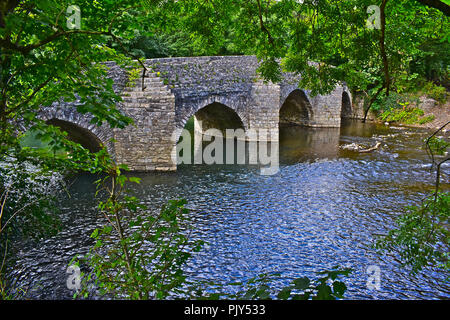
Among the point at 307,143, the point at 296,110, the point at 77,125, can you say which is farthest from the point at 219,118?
the point at 77,125

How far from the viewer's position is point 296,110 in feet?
82.9

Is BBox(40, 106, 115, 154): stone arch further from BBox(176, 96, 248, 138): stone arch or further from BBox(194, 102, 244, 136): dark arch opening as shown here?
BBox(194, 102, 244, 136): dark arch opening

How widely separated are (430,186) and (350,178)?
105 inches

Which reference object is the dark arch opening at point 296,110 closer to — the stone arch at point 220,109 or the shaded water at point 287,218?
the stone arch at point 220,109

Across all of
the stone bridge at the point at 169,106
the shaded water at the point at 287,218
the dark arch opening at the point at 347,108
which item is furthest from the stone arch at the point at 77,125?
the dark arch opening at the point at 347,108

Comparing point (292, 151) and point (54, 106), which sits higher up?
point (54, 106)

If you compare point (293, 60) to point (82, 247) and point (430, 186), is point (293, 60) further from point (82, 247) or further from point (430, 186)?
point (430, 186)

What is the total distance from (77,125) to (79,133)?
145cm

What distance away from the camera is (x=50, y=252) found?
Answer: 7789mm

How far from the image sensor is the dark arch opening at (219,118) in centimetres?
1830

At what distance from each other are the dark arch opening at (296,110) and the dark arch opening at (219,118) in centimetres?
576

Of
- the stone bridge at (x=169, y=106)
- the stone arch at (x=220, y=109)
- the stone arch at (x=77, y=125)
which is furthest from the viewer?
the stone arch at (x=220, y=109)
